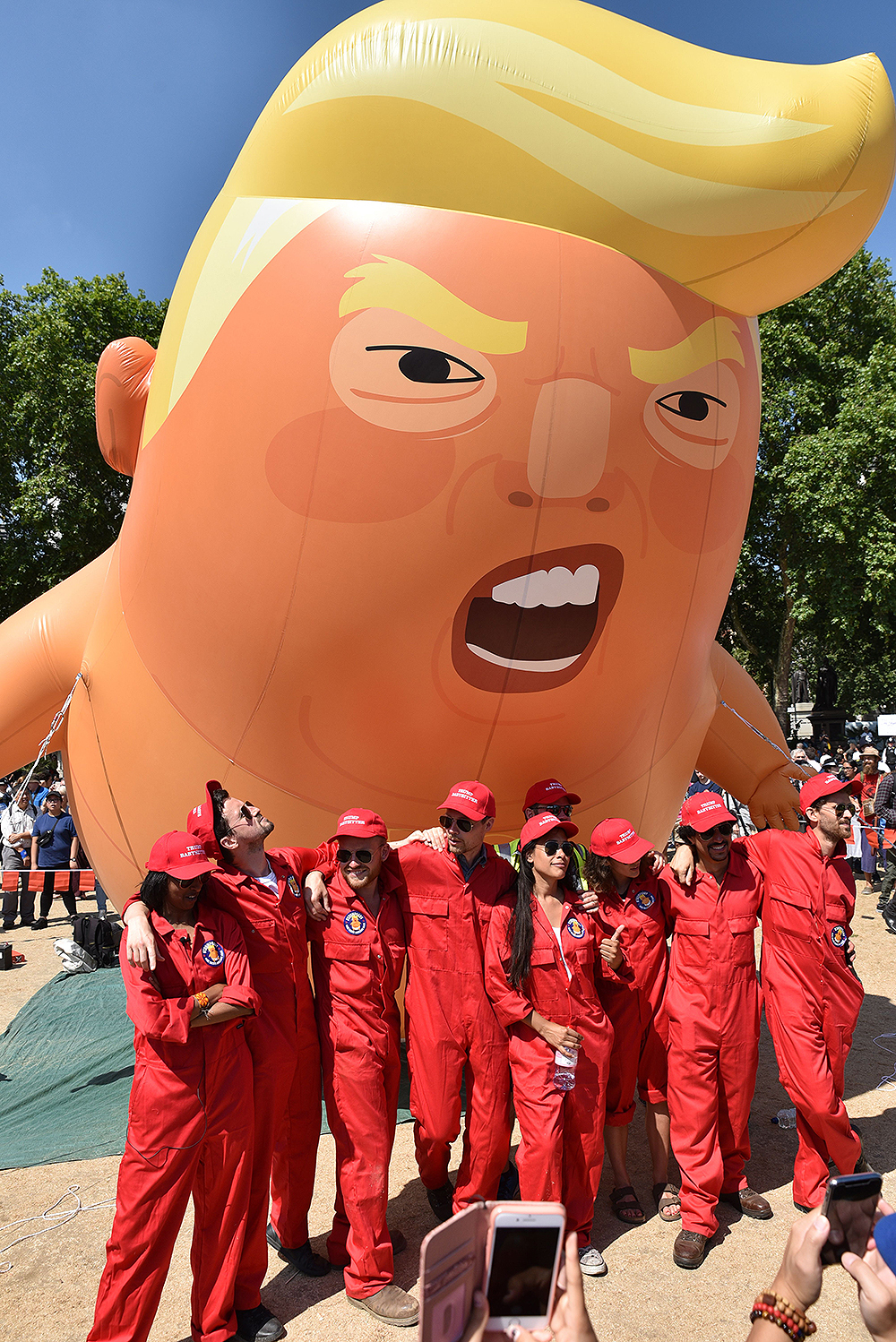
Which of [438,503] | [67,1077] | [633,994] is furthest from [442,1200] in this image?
[438,503]

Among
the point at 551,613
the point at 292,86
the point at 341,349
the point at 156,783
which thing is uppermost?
the point at 292,86

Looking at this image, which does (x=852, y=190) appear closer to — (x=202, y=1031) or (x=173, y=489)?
(x=173, y=489)

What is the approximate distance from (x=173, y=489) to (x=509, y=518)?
5.51 ft

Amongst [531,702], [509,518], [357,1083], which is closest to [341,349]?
[509,518]

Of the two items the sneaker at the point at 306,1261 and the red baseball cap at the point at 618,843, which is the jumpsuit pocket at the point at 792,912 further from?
the sneaker at the point at 306,1261

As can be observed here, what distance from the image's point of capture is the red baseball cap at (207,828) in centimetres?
341

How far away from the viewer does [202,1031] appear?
2.91 m

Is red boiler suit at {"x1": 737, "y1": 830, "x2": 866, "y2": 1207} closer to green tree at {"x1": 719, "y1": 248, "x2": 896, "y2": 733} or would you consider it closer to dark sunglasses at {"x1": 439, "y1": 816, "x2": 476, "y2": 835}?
dark sunglasses at {"x1": 439, "y1": 816, "x2": 476, "y2": 835}

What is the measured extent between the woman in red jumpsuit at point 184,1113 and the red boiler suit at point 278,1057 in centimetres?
13

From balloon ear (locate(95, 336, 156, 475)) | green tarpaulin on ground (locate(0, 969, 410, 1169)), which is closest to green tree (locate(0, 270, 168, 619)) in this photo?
green tarpaulin on ground (locate(0, 969, 410, 1169))

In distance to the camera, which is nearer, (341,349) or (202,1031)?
(202,1031)

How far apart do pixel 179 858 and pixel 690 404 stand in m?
2.92

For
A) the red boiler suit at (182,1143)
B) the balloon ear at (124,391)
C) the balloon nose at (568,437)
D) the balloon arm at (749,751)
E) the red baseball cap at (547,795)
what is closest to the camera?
the red boiler suit at (182,1143)

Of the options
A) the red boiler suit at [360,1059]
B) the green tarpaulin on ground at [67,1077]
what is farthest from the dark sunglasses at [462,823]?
the green tarpaulin on ground at [67,1077]
